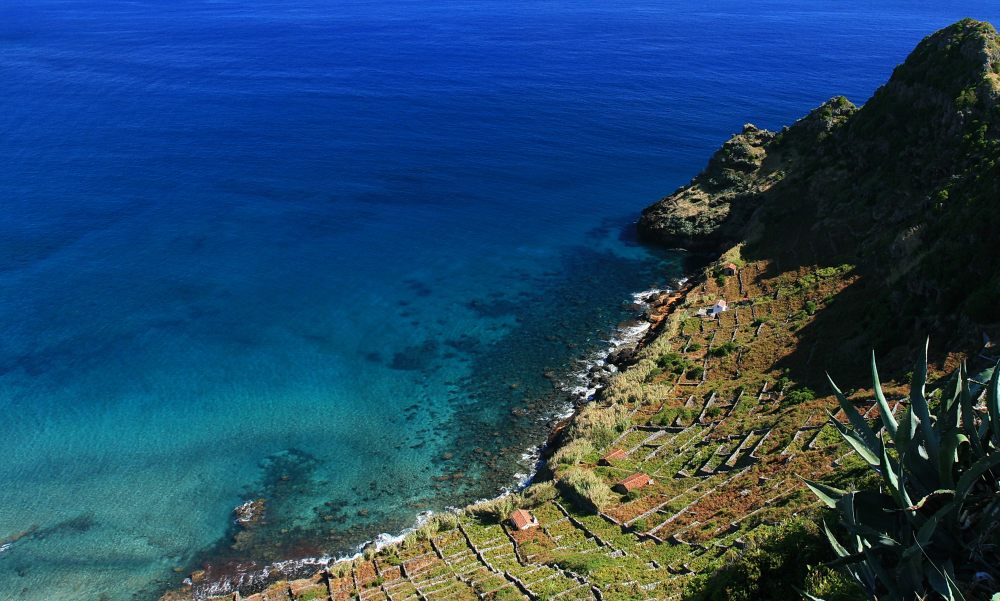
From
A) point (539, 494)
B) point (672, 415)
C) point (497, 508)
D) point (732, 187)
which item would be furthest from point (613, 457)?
point (732, 187)

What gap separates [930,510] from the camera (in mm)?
13344

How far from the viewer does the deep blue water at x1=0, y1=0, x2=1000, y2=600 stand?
38625 millimetres

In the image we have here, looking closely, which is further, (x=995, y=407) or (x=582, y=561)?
(x=582, y=561)

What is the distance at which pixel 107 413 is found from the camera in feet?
150

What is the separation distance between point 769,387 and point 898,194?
20594 millimetres

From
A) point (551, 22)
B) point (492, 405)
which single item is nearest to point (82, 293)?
point (492, 405)

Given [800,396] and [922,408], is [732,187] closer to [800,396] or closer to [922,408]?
[800,396]

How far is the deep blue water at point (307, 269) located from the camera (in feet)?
127

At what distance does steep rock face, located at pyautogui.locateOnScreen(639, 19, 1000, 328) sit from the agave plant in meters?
20.0

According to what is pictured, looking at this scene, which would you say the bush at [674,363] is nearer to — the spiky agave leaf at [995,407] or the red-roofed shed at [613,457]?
the red-roofed shed at [613,457]

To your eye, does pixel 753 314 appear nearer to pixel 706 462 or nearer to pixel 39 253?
pixel 706 462

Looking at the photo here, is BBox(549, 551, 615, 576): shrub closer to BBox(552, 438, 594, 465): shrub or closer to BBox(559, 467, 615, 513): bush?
BBox(559, 467, 615, 513): bush

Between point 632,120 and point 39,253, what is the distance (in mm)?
78299

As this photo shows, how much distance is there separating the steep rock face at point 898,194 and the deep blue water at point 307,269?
9669 millimetres
